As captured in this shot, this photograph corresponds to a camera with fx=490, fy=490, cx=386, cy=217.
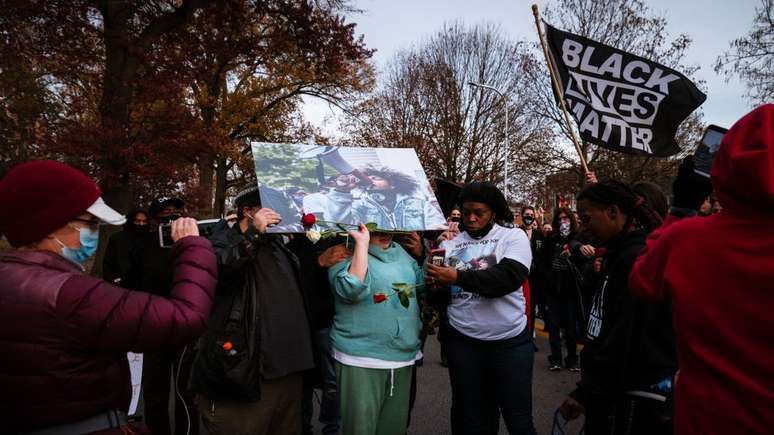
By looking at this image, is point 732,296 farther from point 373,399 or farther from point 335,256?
point 335,256

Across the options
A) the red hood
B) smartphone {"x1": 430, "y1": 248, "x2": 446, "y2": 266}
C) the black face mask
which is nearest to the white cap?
the black face mask

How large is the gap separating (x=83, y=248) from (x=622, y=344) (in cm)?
228

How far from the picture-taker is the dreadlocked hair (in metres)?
2.65

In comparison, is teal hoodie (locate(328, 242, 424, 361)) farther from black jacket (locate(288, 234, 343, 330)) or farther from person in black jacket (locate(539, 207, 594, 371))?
person in black jacket (locate(539, 207, 594, 371))

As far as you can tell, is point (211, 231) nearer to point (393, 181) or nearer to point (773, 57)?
point (393, 181)

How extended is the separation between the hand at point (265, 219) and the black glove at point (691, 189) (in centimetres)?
198

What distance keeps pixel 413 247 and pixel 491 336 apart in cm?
78

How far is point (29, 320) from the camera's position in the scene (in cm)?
144

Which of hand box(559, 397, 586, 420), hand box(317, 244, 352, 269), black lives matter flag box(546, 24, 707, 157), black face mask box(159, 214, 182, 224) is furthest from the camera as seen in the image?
black lives matter flag box(546, 24, 707, 157)

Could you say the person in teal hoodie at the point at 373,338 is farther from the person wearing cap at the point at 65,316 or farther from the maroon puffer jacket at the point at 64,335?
the maroon puffer jacket at the point at 64,335

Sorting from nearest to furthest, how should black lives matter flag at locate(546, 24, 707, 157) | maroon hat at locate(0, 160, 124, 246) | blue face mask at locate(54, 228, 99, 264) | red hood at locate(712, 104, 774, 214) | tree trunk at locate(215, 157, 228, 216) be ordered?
1. red hood at locate(712, 104, 774, 214)
2. maroon hat at locate(0, 160, 124, 246)
3. blue face mask at locate(54, 228, 99, 264)
4. black lives matter flag at locate(546, 24, 707, 157)
5. tree trunk at locate(215, 157, 228, 216)

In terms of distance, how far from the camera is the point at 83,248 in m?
1.81

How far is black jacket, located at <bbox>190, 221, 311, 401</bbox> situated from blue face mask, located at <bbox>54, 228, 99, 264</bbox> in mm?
892

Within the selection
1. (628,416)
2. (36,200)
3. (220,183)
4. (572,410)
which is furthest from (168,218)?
(220,183)
